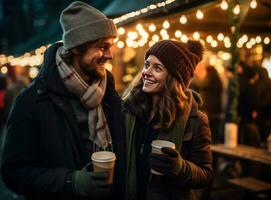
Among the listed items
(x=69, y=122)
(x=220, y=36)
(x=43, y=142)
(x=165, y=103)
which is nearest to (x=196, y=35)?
(x=220, y=36)

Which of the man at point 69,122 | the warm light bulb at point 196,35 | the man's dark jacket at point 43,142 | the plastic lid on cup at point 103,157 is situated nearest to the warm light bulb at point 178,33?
the warm light bulb at point 196,35

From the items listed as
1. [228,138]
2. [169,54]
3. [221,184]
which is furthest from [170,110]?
[221,184]

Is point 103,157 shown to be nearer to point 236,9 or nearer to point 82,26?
point 82,26

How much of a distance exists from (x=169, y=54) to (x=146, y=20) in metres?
4.91

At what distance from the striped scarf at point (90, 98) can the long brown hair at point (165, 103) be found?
480mm

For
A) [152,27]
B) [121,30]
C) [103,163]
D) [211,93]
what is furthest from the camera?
[211,93]

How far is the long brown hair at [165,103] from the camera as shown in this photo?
116 inches

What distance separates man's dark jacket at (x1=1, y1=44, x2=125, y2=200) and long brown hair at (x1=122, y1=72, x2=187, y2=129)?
67cm

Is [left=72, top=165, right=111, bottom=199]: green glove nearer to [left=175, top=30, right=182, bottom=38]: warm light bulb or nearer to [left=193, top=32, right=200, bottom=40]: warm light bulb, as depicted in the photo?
[left=175, top=30, right=182, bottom=38]: warm light bulb

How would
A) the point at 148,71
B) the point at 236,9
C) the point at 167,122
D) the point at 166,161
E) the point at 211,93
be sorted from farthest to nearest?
1. the point at 211,93
2. the point at 236,9
3. the point at 148,71
4. the point at 167,122
5. the point at 166,161

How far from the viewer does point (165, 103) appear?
301 centimetres

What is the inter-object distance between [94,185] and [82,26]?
0.99 m

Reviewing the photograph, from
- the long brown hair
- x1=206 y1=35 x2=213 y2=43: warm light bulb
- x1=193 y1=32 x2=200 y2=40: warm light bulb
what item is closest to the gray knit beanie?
the long brown hair

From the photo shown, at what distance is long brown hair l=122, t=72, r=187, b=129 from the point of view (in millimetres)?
2939
